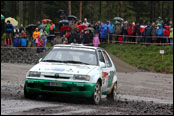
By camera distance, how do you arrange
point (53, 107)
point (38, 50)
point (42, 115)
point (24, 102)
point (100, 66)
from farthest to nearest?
point (38, 50) < point (100, 66) < point (24, 102) < point (53, 107) < point (42, 115)

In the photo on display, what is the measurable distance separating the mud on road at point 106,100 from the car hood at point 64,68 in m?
0.81

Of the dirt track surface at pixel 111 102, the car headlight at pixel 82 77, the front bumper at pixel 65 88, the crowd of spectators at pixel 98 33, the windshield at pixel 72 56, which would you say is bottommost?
the dirt track surface at pixel 111 102

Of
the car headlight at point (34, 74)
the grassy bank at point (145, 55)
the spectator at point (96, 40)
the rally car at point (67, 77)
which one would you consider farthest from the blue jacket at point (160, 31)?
the car headlight at point (34, 74)

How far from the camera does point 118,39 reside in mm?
35750

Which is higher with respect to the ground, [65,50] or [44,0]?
[44,0]

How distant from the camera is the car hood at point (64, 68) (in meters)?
12.0

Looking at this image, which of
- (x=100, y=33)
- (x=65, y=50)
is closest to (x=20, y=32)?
(x=100, y=33)

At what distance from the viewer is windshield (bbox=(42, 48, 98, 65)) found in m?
12.9

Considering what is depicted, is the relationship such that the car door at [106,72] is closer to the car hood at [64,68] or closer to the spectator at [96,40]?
the car hood at [64,68]

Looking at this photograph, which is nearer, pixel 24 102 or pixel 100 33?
pixel 24 102

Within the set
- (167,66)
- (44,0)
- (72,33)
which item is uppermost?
(44,0)

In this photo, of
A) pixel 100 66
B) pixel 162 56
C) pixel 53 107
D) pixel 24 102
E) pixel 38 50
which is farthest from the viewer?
pixel 162 56

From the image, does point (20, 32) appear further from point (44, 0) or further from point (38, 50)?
point (44, 0)

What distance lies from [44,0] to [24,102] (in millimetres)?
57212
